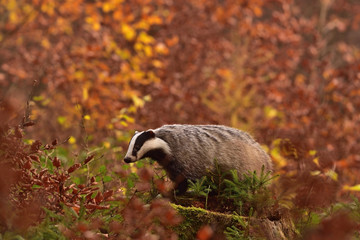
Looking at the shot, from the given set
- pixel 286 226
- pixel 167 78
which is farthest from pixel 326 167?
pixel 167 78

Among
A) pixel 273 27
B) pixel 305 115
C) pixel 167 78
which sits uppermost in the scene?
pixel 273 27

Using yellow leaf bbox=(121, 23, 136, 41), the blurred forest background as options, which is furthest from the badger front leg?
yellow leaf bbox=(121, 23, 136, 41)

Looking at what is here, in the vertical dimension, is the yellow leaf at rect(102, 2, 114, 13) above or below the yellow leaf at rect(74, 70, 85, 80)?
above

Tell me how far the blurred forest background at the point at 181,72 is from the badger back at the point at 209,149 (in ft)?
11.0

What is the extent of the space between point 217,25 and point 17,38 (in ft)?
20.0

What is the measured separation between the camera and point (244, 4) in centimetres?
1401

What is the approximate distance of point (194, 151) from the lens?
4855 millimetres

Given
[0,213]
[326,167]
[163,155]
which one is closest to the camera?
[0,213]

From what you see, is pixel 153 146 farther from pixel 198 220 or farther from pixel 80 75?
pixel 80 75

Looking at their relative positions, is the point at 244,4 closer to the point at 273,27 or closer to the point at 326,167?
the point at 273,27

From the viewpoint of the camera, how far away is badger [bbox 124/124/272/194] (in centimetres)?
474

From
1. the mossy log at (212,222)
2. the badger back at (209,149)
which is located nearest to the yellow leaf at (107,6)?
the badger back at (209,149)

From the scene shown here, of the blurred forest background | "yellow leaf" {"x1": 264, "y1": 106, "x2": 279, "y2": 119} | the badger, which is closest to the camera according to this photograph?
the badger

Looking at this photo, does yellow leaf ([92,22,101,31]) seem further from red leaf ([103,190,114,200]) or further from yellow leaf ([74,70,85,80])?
red leaf ([103,190,114,200])
